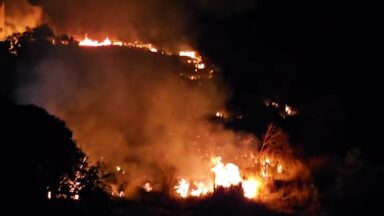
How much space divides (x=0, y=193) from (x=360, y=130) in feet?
72.4

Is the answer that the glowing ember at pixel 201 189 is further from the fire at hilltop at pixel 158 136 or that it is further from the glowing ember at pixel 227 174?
the glowing ember at pixel 227 174

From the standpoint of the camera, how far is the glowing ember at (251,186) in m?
21.8

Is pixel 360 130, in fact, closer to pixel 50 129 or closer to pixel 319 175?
pixel 319 175

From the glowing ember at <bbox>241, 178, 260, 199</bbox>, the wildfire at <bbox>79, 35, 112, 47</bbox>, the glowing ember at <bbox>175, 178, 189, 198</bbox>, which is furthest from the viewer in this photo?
the wildfire at <bbox>79, 35, 112, 47</bbox>

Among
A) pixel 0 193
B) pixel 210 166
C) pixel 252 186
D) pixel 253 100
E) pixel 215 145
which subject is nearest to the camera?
pixel 0 193

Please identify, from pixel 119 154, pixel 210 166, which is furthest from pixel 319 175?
pixel 119 154

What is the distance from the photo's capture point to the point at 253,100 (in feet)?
98.6

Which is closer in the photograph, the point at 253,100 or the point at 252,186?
the point at 252,186

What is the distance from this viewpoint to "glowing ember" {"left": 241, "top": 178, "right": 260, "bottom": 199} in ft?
71.4

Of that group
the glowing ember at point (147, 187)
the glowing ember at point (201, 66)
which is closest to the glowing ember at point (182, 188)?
the glowing ember at point (147, 187)

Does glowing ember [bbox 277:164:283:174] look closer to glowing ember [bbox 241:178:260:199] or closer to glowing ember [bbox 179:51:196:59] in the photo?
glowing ember [bbox 241:178:260:199]

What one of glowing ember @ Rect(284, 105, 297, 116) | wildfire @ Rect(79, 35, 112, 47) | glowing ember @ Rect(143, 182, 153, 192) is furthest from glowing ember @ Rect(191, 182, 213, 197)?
wildfire @ Rect(79, 35, 112, 47)

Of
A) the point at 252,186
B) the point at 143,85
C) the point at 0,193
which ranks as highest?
the point at 143,85

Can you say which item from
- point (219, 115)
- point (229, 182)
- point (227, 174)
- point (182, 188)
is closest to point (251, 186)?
point (229, 182)
